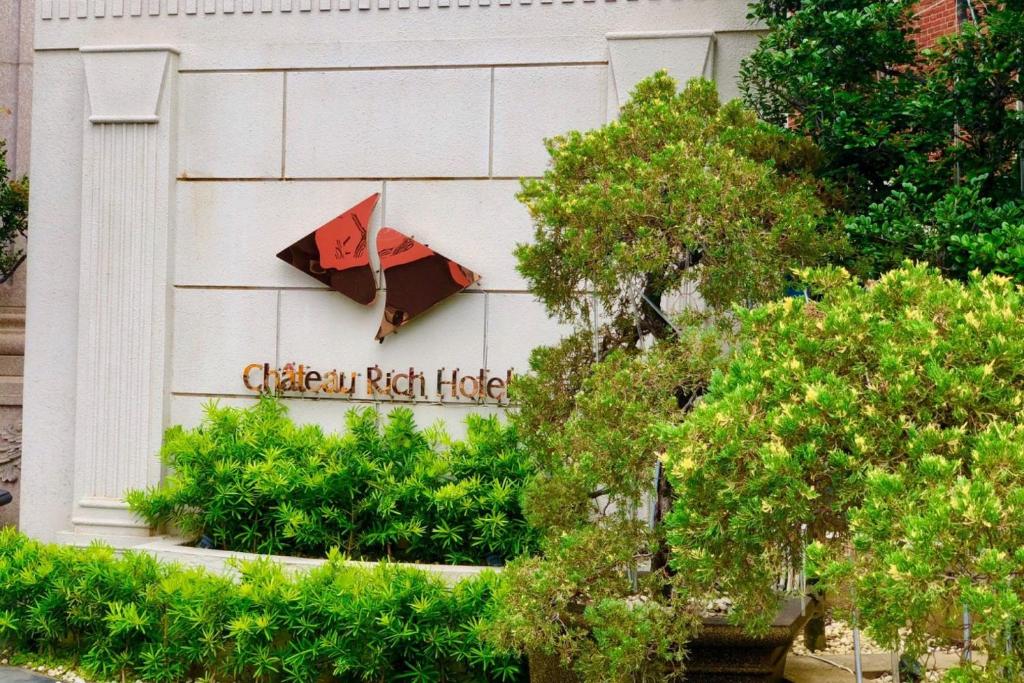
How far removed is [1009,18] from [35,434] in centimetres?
742

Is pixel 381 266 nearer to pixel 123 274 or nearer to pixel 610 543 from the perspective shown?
pixel 123 274

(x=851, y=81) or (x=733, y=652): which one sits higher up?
(x=851, y=81)

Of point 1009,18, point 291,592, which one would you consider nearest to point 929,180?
point 1009,18

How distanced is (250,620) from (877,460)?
4035mm

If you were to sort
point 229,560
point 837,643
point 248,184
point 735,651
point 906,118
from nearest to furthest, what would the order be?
point 735,651, point 906,118, point 229,560, point 837,643, point 248,184

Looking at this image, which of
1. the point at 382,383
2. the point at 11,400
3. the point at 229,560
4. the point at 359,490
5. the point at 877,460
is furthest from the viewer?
the point at 11,400

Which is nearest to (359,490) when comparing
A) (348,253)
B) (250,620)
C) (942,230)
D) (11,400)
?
(250,620)

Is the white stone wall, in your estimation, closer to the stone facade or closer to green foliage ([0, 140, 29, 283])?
the stone facade

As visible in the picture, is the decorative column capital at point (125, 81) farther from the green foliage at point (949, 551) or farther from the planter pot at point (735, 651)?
the green foliage at point (949, 551)

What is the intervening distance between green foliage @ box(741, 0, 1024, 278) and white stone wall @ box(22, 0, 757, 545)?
1699 millimetres

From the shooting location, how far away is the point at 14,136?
12609mm

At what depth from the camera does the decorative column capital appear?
8719 millimetres

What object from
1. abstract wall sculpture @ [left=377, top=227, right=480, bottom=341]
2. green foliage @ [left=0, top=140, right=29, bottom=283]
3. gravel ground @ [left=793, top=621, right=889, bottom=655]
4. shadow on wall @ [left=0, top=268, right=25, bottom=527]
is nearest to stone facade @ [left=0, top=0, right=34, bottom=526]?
shadow on wall @ [left=0, top=268, right=25, bottom=527]

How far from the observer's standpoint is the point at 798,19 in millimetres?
6742
